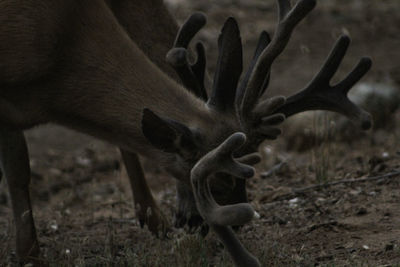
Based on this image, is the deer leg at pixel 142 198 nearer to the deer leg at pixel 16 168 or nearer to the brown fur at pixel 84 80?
the deer leg at pixel 16 168

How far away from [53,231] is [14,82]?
1868 mm

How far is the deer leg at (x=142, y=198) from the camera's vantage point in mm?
6953

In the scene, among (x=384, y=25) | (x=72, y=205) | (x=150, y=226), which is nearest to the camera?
(x=150, y=226)

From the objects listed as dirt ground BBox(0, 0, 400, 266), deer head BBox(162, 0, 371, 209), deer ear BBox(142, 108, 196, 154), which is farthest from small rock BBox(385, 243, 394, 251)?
deer ear BBox(142, 108, 196, 154)

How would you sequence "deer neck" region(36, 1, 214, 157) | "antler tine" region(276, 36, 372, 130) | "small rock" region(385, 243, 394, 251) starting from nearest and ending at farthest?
1. "deer neck" region(36, 1, 214, 157)
2. "small rock" region(385, 243, 394, 251)
3. "antler tine" region(276, 36, 372, 130)

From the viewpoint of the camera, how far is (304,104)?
5957 millimetres

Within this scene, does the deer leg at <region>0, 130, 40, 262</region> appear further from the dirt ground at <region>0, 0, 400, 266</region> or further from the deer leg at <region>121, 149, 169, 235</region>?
the deer leg at <region>121, 149, 169, 235</region>

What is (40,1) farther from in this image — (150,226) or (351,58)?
(351,58)

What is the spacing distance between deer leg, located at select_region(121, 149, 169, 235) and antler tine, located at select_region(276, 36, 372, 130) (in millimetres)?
1463

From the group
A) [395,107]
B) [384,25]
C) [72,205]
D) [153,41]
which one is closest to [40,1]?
[153,41]

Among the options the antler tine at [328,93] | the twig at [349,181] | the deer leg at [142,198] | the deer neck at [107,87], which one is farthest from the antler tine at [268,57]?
the twig at [349,181]

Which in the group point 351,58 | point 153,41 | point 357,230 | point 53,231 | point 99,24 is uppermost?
point 99,24

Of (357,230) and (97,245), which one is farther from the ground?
(357,230)

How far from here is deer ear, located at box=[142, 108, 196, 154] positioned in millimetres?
4953
